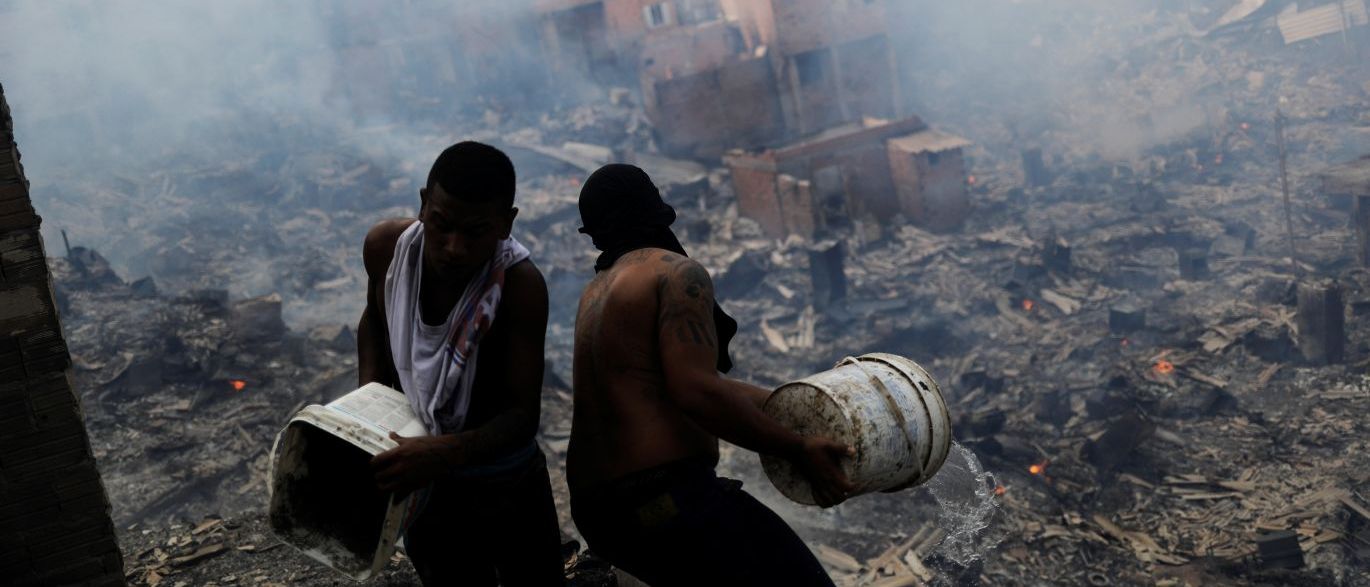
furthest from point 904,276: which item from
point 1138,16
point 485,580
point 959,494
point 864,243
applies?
point 1138,16

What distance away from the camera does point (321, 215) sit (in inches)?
965

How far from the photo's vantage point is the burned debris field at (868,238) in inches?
328

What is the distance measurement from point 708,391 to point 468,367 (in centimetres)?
82

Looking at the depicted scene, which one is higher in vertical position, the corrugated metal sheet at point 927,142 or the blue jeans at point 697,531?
the corrugated metal sheet at point 927,142

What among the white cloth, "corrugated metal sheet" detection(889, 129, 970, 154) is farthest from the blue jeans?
"corrugated metal sheet" detection(889, 129, 970, 154)

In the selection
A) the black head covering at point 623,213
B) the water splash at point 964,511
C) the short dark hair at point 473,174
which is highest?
the short dark hair at point 473,174

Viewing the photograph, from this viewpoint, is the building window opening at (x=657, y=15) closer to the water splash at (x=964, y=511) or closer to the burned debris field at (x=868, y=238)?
the burned debris field at (x=868, y=238)

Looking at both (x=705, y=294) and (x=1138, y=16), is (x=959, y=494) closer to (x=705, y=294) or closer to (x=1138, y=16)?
(x=705, y=294)

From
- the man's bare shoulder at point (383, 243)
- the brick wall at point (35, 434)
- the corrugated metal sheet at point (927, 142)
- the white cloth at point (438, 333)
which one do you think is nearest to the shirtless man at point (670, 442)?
the white cloth at point (438, 333)

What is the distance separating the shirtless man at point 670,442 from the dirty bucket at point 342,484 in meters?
0.61

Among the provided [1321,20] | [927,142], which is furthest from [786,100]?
[1321,20]

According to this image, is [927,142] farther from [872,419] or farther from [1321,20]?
[872,419]

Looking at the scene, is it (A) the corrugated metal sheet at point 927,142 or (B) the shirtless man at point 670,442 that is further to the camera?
(A) the corrugated metal sheet at point 927,142

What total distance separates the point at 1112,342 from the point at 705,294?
37.0ft
